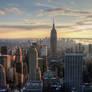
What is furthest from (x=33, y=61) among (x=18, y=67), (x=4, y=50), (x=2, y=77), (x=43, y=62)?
(x=4, y=50)

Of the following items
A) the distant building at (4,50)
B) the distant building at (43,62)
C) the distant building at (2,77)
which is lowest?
the distant building at (2,77)

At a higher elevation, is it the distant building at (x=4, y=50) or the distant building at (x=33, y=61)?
the distant building at (x=4, y=50)

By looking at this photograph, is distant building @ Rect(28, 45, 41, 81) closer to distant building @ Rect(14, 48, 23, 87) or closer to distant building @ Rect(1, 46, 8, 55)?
distant building @ Rect(14, 48, 23, 87)

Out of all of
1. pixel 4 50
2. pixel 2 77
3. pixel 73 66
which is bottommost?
pixel 2 77

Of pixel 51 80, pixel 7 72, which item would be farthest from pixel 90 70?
pixel 7 72

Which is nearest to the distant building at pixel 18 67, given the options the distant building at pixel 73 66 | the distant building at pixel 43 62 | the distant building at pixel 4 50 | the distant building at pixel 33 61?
the distant building at pixel 4 50

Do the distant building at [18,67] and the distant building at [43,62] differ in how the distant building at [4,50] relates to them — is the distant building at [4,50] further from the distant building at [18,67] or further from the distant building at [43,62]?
the distant building at [43,62]

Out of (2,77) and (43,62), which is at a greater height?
(43,62)

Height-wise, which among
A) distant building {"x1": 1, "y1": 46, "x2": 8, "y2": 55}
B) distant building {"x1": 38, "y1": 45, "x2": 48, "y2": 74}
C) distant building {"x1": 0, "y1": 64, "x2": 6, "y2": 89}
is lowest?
distant building {"x1": 0, "y1": 64, "x2": 6, "y2": 89}

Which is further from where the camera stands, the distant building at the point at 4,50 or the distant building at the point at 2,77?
the distant building at the point at 2,77

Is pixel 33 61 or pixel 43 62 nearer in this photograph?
pixel 43 62

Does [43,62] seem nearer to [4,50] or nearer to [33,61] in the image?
[33,61]

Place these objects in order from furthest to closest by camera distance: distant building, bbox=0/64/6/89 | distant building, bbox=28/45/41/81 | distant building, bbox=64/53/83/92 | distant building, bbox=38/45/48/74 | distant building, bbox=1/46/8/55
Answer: distant building, bbox=38/45/48/74 < distant building, bbox=28/45/41/81 < distant building, bbox=64/53/83/92 < distant building, bbox=0/64/6/89 < distant building, bbox=1/46/8/55

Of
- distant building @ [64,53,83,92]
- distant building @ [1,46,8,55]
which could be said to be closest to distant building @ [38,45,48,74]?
distant building @ [64,53,83,92]
